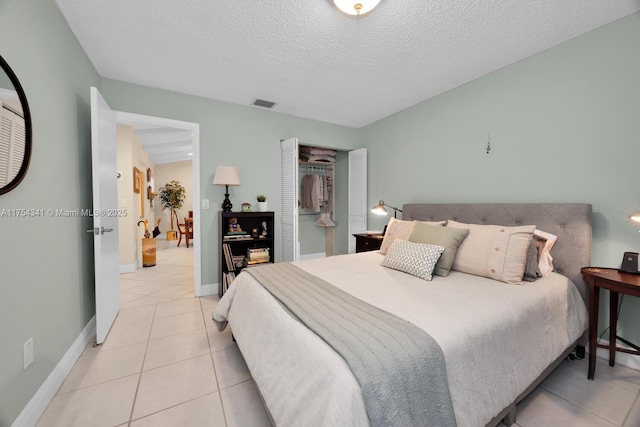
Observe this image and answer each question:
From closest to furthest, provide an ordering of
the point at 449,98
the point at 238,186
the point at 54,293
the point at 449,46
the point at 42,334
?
the point at 42,334
the point at 54,293
the point at 449,46
the point at 449,98
the point at 238,186

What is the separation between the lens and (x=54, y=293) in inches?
64.6

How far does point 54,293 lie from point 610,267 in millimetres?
3814

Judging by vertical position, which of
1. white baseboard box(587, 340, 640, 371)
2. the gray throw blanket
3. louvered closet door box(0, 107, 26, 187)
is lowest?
white baseboard box(587, 340, 640, 371)

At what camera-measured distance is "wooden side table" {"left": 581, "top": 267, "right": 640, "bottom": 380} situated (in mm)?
1578

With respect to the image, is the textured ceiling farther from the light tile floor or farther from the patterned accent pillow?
the light tile floor

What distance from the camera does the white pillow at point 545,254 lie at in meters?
1.99

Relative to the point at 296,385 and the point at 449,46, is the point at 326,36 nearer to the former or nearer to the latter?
the point at 449,46

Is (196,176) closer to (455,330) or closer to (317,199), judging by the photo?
(317,199)

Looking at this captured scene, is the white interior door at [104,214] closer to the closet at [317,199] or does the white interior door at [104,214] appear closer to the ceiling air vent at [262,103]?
the ceiling air vent at [262,103]

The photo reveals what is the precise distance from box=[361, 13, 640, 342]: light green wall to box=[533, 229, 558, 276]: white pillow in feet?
0.98

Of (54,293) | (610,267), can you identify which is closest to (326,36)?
(54,293)

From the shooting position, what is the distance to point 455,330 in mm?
1132

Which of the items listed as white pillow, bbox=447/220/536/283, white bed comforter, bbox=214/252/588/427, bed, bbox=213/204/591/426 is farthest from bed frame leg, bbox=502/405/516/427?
white pillow, bbox=447/220/536/283

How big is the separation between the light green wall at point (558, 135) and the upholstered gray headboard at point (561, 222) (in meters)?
0.13
